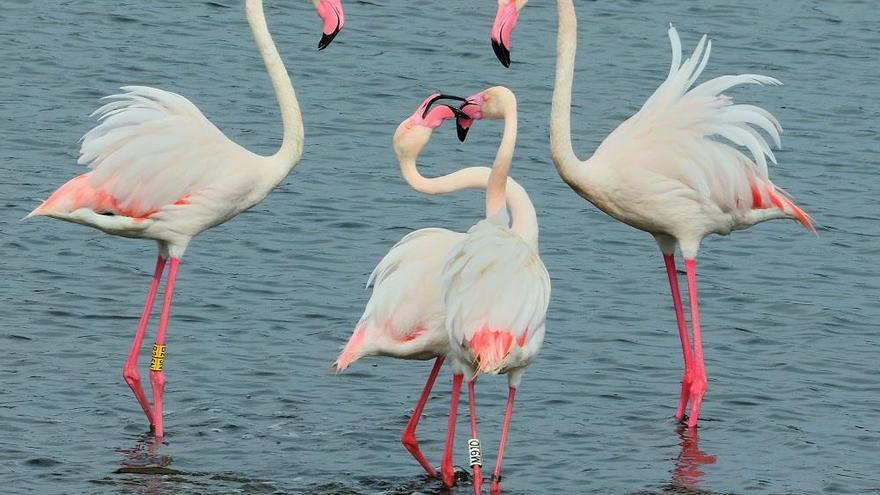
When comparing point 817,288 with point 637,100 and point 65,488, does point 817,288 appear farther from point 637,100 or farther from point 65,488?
point 65,488

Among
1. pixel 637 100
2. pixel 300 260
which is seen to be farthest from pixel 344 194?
pixel 637 100

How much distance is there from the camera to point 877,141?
13688 millimetres

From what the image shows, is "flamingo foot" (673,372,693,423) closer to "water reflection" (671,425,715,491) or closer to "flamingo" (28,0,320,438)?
"water reflection" (671,425,715,491)

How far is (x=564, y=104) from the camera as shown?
8.37 m

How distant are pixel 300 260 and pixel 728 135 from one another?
10.8 ft

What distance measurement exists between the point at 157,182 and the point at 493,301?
6.32 ft

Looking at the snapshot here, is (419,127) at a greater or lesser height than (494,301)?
greater

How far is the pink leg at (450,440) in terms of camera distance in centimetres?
755

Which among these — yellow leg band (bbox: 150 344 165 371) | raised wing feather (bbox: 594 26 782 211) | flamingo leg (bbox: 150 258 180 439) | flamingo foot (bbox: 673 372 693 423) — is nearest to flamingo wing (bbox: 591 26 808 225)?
raised wing feather (bbox: 594 26 782 211)

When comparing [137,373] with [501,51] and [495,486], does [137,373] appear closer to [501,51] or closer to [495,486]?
[495,486]

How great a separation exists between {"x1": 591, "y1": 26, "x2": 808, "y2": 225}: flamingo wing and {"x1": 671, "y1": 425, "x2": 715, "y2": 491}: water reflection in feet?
3.77

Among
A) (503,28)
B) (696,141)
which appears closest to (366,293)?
(696,141)

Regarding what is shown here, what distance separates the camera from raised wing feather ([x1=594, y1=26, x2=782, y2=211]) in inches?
335

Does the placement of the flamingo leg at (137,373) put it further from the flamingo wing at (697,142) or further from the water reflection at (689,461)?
the water reflection at (689,461)
